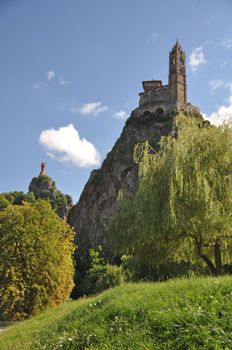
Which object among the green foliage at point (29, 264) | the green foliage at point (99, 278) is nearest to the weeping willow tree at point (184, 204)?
the green foliage at point (29, 264)

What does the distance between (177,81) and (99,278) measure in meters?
45.0

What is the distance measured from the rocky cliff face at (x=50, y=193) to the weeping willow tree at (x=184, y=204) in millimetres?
65283

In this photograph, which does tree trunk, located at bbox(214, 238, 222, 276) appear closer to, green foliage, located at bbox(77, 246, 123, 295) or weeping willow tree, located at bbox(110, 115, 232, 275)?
weeping willow tree, located at bbox(110, 115, 232, 275)

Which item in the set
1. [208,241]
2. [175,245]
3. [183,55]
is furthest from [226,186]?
[183,55]

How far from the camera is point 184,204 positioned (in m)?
13.8

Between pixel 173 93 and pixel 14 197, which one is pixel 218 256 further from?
pixel 14 197

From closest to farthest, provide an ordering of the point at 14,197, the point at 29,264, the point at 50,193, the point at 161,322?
the point at 161,322 → the point at 29,264 → the point at 50,193 → the point at 14,197

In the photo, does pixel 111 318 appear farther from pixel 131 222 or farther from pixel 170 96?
pixel 170 96

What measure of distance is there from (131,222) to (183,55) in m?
66.2

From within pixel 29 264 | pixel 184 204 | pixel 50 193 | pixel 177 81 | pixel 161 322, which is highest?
pixel 177 81

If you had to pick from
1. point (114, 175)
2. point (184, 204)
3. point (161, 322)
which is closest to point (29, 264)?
point (184, 204)

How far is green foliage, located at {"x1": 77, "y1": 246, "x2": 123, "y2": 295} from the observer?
32125mm

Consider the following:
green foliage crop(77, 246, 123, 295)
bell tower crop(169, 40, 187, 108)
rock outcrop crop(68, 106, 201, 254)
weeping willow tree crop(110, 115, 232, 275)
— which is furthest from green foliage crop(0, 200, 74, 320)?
bell tower crop(169, 40, 187, 108)

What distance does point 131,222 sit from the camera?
15836mm
